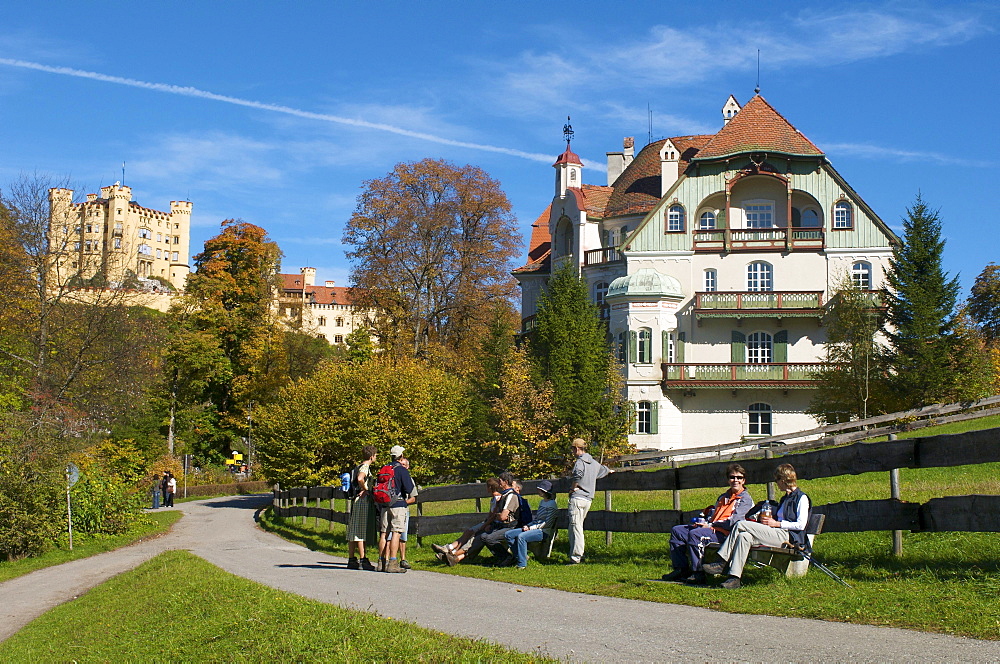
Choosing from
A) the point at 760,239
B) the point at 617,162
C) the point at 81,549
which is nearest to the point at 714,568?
the point at 81,549

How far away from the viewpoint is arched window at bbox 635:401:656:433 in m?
51.8

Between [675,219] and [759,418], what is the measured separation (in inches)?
432

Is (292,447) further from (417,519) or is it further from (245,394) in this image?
(417,519)

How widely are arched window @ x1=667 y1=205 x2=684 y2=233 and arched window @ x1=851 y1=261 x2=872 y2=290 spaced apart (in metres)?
8.71

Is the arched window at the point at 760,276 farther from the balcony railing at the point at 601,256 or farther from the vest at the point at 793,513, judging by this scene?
the vest at the point at 793,513

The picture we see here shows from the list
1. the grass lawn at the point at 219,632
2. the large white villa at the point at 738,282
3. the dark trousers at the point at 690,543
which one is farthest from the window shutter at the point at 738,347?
the dark trousers at the point at 690,543

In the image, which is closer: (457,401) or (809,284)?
(457,401)

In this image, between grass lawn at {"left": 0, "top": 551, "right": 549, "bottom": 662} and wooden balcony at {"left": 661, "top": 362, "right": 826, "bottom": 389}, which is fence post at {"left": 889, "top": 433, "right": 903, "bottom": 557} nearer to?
grass lawn at {"left": 0, "top": 551, "right": 549, "bottom": 662}

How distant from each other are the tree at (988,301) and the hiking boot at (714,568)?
7961 centimetres

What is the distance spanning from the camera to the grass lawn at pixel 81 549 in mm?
24094

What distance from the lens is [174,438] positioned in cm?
6550

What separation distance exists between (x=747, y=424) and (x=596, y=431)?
10.2 meters

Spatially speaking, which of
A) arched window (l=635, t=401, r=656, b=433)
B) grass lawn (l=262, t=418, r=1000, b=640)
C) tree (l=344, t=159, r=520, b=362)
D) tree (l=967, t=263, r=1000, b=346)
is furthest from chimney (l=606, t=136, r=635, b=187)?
grass lawn (l=262, t=418, r=1000, b=640)

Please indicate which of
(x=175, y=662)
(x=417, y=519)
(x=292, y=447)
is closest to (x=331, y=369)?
(x=292, y=447)
